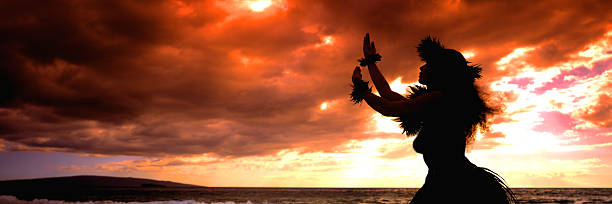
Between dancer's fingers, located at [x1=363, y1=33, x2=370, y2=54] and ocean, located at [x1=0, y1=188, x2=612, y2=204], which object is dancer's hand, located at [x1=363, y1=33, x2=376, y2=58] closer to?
dancer's fingers, located at [x1=363, y1=33, x2=370, y2=54]

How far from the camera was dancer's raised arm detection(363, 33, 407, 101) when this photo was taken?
207cm

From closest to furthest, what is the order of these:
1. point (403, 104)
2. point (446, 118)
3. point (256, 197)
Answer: point (403, 104)
point (446, 118)
point (256, 197)

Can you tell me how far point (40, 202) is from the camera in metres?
14.8

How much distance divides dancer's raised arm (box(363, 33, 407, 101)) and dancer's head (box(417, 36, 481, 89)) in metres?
0.18

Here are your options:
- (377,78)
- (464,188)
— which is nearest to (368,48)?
(377,78)

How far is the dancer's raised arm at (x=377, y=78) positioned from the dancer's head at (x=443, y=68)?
183 mm

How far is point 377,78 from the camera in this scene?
209 cm

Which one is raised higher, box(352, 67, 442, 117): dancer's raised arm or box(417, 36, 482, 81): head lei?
box(417, 36, 482, 81): head lei

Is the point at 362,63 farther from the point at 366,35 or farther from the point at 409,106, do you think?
the point at 409,106

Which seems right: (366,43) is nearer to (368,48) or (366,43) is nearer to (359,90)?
(368,48)

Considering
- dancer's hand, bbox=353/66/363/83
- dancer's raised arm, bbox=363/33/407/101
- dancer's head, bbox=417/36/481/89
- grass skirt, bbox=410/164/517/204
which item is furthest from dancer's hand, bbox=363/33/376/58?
grass skirt, bbox=410/164/517/204

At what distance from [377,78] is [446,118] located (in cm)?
46

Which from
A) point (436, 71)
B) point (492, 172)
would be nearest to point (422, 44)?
point (436, 71)

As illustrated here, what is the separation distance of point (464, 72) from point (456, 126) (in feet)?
0.97
